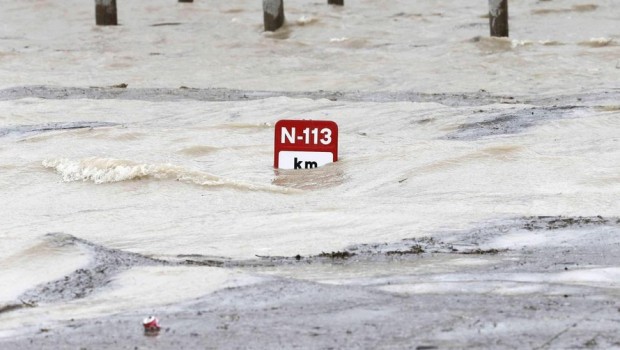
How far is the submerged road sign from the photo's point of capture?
7406mm

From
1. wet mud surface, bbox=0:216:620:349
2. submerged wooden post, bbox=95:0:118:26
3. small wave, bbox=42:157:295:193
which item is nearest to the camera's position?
wet mud surface, bbox=0:216:620:349

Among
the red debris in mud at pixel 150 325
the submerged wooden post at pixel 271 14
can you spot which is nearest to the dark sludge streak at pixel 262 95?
the submerged wooden post at pixel 271 14

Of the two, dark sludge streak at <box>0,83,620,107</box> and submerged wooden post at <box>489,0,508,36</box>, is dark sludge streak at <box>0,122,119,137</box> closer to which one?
dark sludge streak at <box>0,83,620,107</box>

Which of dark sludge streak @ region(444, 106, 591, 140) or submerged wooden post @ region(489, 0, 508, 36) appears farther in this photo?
submerged wooden post @ region(489, 0, 508, 36)

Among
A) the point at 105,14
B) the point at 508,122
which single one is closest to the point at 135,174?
the point at 508,122

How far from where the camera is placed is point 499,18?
13672 mm

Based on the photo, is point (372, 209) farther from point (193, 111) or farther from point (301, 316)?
point (193, 111)

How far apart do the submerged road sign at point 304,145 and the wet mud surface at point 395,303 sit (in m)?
2.06

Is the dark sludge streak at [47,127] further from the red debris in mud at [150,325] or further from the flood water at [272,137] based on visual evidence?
the red debris in mud at [150,325]

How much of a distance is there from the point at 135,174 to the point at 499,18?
24.0 feet

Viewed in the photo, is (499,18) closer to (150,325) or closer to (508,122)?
(508,122)

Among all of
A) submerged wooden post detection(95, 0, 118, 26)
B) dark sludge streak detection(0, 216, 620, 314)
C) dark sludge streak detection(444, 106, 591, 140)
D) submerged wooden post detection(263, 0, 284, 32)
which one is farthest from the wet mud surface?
submerged wooden post detection(95, 0, 118, 26)

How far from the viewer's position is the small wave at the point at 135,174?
6941 mm

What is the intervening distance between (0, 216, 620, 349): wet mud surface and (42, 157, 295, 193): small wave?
63.3 inches
